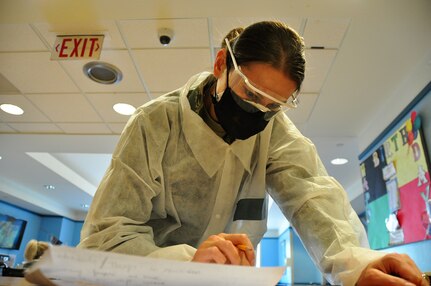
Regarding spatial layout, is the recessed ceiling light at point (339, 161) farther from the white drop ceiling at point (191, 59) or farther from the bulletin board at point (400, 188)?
the bulletin board at point (400, 188)

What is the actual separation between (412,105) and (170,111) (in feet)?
6.84

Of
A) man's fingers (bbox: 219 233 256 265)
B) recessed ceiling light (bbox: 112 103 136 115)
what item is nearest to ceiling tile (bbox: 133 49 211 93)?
recessed ceiling light (bbox: 112 103 136 115)

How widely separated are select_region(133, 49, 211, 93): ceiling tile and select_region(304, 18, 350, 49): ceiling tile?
0.71 meters

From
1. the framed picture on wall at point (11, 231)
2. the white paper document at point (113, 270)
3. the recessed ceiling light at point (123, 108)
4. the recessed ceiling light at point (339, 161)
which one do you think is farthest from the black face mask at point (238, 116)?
the framed picture on wall at point (11, 231)

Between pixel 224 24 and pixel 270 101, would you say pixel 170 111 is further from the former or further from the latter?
pixel 224 24

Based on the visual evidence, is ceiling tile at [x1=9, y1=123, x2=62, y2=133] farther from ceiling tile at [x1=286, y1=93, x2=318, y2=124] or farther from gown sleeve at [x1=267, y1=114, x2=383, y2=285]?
gown sleeve at [x1=267, y1=114, x2=383, y2=285]

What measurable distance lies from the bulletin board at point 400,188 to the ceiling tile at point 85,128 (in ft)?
9.30

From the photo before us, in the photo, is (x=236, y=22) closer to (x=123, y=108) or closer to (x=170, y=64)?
(x=170, y=64)

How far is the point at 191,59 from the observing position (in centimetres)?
235

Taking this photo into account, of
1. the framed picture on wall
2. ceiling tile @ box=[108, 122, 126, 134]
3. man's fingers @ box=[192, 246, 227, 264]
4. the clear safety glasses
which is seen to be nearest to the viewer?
man's fingers @ box=[192, 246, 227, 264]

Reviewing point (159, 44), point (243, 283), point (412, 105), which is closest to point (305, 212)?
point (243, 283)

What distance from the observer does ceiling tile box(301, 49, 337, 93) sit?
2.19 m

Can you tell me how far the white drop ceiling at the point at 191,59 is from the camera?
1892 millimetres

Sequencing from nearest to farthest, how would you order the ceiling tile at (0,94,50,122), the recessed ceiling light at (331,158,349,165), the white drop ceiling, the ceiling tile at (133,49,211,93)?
the white drop ceiling
the ceiling tile at (133,49,211,93)
the ceiling tile at (0,94,50,122)
the recessed ceiling light at (331,158,349,165)
